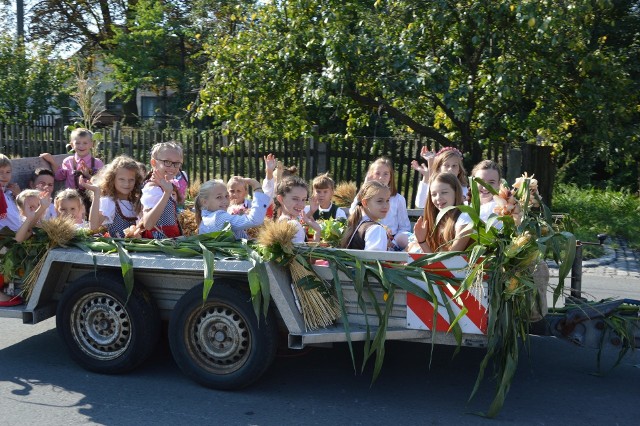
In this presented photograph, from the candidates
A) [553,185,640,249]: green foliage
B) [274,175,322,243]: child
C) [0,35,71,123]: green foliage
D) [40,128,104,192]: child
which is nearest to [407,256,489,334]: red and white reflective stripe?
[274,175,322,243]: child

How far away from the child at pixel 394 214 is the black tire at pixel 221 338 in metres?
1.73

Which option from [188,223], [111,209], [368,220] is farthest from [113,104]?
[368,220]

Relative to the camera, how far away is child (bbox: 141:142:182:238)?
18.7ft

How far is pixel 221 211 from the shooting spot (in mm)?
5695

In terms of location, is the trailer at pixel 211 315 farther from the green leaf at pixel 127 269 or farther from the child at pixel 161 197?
the child at pixel 161 197

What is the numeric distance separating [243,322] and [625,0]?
1308 cm

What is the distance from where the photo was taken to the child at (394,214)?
6594 millimetres

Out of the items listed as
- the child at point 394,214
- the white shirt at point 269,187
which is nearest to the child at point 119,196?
the white shirt at point 269,187

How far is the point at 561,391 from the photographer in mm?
5398

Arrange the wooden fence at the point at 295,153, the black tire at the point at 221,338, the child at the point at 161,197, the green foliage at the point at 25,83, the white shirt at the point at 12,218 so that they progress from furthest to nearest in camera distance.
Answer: the green foliage at the point at 25,83
the wooden fence at the point at 295,153
the white shirt at the point at 12,218
the child at the point at 161,197
the black tire at the point at 221,338

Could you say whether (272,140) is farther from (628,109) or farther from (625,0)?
(625,0)

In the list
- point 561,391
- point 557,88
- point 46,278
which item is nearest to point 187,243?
point 46,278

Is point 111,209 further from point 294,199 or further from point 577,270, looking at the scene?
point 577,270

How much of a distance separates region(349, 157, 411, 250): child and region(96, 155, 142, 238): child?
1773 mm
